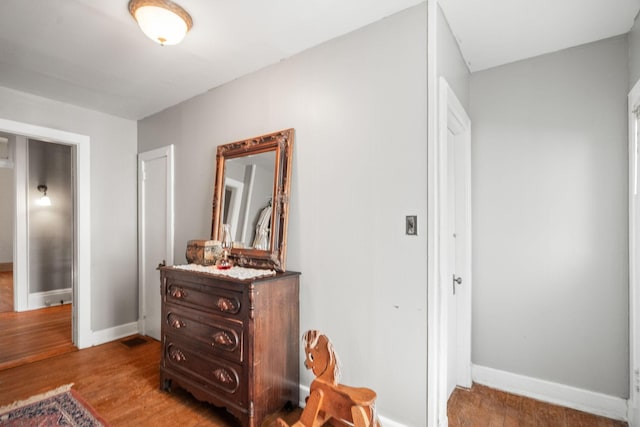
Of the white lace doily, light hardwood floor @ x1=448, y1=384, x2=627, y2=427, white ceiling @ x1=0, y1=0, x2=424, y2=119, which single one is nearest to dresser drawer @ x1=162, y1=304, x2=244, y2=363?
the white lace doily

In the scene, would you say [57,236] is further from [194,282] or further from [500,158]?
[500,158]

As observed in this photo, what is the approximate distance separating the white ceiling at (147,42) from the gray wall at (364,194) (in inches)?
7.6

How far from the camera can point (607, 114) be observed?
7.18 ft

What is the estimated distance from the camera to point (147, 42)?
2.20 meters

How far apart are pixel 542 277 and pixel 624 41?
5.64 feet

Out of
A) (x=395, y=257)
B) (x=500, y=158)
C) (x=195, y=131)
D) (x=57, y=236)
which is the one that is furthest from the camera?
(x=57, y=236)

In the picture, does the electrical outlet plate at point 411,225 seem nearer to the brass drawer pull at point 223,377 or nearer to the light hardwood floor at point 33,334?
the brass drawer pull at point 223,377

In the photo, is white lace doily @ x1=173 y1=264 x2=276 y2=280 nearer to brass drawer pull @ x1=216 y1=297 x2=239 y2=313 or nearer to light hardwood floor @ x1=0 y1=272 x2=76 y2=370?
brass drawer pull @ x1=216 y1=297 x2=239 y2=313

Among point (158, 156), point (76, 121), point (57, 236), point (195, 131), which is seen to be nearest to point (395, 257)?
point (195, 131)

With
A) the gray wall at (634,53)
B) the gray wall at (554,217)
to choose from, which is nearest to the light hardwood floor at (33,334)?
the gray wall at (554,217)

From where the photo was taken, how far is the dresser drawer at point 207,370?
197cm

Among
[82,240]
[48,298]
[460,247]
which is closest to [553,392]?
[460,247]

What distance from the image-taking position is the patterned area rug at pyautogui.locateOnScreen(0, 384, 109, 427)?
2.04 m

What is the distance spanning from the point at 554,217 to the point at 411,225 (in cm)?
132
